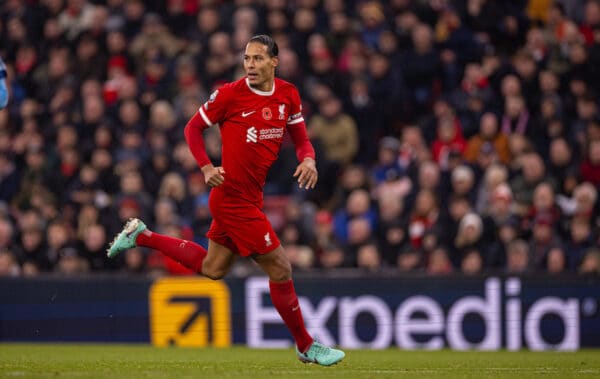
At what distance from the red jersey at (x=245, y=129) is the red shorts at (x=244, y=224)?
74 mm

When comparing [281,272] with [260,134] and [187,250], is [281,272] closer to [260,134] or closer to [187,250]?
[187,250]

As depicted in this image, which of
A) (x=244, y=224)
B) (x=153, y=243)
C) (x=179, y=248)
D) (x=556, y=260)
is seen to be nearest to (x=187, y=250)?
(x=179, y=248)

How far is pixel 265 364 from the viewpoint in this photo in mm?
10008

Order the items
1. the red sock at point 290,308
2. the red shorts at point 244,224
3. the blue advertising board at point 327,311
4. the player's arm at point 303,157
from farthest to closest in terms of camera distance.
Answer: the blue advertising board at point 327,311 < the red sock at point 290,308 < the red shorts at point 244,224 < the player's arm at point 303,157

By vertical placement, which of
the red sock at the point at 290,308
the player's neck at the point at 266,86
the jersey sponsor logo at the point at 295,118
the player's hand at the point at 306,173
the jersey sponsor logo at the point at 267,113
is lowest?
the red sock at the point at 290,308

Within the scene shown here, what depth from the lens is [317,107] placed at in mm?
16266

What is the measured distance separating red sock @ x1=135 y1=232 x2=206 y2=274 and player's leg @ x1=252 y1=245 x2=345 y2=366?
0.62 meters

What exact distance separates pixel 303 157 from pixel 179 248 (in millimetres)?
1370

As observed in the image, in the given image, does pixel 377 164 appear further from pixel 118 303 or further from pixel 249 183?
pixel 249 183

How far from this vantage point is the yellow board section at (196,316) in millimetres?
14156

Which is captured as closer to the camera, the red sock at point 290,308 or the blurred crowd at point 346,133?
the red sock at point 290,308

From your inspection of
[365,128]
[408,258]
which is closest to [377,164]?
[365,128]

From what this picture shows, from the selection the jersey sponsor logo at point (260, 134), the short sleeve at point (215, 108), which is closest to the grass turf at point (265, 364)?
the jersey sponsor logo at point (260, 134)

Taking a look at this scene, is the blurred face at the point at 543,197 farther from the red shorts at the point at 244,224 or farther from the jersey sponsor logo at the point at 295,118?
the red shorts at the point at 244,224
